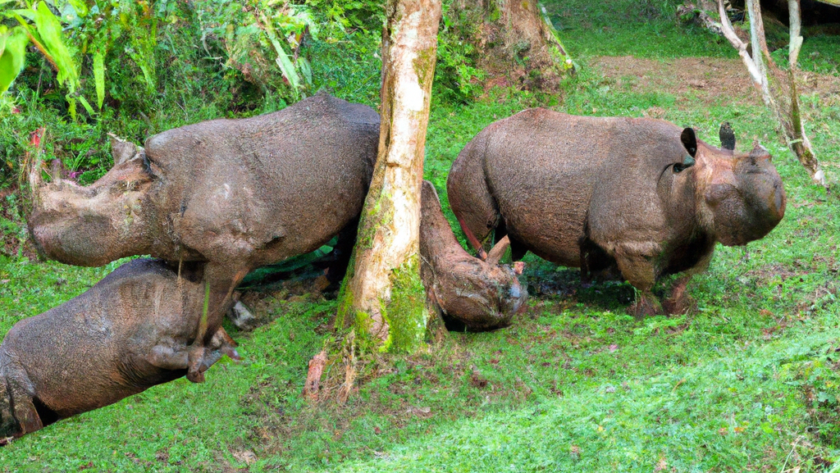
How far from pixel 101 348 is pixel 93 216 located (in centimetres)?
119

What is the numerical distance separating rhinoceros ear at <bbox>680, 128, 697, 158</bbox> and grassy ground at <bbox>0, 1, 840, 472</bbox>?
4.58ft

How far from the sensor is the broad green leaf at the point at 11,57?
6.82 feet

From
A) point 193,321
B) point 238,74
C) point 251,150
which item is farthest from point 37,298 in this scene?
point 238,74

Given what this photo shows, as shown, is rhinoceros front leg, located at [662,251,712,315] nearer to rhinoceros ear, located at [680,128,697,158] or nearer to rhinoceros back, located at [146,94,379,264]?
rhinoceros ear, located at [680,128,697,158]

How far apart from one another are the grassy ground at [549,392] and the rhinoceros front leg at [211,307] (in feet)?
0.69

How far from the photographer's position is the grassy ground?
4.45 metres

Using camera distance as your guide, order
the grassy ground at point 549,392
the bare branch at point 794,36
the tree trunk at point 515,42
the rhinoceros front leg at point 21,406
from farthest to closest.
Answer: the tree trunk at point 515,42 < the bare branch at point 794,36 < the rhinoceros front leg at point 21,406 < the grassy ground at point 549,392

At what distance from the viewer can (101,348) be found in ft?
23.0

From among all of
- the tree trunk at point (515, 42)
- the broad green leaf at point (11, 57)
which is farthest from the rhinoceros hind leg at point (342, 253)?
the broad green leaf at point (11, 57)

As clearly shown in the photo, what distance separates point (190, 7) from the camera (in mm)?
10672

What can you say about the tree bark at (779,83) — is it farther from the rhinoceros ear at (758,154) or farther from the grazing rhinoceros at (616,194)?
the rhinoceros ear at (758,154)

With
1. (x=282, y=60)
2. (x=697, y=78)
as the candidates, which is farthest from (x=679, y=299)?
(x=697, y=78)

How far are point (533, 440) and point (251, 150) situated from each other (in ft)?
12.8

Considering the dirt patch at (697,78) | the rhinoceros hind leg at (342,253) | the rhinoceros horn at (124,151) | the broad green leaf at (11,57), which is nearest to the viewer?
the broad green leaf at (11,57)
